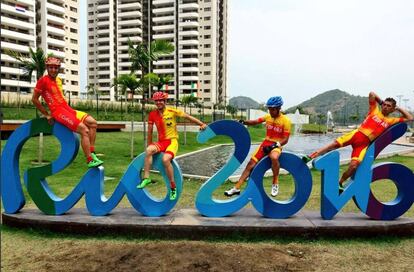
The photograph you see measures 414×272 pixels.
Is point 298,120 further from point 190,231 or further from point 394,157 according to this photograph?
point 190,231

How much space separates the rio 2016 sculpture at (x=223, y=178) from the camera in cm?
665

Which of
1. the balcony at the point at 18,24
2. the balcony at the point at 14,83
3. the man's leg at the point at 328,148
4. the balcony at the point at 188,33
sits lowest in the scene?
the man's leg at the point at 328,148

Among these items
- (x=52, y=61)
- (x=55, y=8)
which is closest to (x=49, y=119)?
(x=52, y=61)

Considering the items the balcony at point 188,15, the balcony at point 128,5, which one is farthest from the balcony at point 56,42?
the balcony at point 188,15

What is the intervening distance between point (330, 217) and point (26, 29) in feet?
206

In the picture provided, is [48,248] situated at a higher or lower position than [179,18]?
lower

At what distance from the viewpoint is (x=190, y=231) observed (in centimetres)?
623

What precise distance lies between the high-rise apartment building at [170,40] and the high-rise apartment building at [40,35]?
15463 mm

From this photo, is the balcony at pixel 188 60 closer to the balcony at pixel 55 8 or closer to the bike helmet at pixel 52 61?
the balcony at pixel 55 8

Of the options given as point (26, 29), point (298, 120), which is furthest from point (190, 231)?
point (26, 29)

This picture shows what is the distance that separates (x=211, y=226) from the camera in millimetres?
6227

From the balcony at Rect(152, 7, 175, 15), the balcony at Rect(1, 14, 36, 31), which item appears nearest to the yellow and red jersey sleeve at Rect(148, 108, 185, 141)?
the balcony at Rect(1, 14, 36, 31)

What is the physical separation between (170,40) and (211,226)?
81.0 meters

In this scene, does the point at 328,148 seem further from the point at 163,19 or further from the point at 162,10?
the point at 162,10
